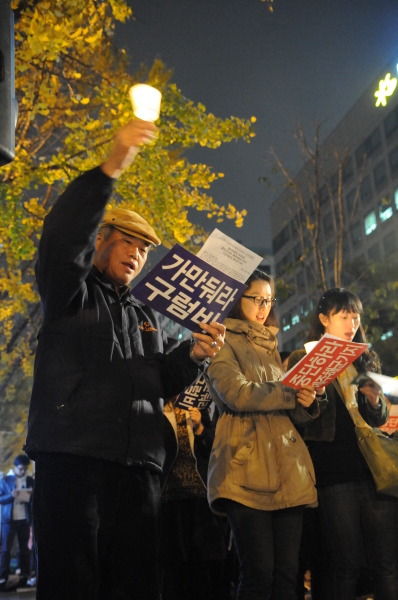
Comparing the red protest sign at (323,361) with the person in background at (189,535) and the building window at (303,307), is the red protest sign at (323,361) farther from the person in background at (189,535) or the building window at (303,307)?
the building window at (303,307)

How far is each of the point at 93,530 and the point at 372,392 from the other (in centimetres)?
232

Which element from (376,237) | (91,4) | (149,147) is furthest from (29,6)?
(376,237)

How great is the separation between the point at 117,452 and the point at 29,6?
7.36m

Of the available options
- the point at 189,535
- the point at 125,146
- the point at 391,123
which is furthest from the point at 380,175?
the point at 125,146

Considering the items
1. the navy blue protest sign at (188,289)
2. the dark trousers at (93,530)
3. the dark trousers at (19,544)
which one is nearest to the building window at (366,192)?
the dark trousers at (19,544)

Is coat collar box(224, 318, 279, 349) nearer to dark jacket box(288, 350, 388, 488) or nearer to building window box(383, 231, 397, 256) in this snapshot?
dark jacket box(288, 350, 388, 488)

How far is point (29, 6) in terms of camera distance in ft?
25.6

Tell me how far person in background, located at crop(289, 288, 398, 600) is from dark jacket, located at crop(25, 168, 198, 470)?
155cm

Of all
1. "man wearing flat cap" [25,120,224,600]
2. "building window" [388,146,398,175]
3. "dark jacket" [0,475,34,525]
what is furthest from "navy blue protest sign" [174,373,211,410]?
"building window" [388,146,398,175]

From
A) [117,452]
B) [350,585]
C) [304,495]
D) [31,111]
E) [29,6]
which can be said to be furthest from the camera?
[31,111]

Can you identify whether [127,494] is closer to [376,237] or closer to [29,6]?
[29,6]

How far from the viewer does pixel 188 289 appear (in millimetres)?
2918

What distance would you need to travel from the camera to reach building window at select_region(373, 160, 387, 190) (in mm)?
47375

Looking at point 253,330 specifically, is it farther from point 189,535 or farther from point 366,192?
point 366,192
